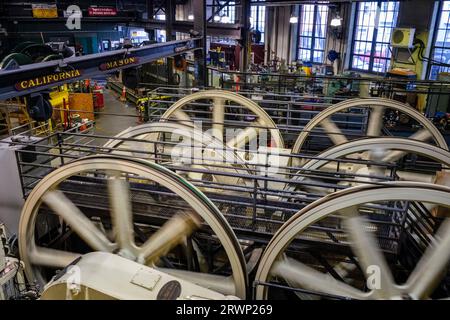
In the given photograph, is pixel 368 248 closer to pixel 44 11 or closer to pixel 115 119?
pixel 115 119

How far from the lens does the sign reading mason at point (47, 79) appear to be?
4.12 meters

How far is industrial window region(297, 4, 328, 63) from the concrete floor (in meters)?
8.15

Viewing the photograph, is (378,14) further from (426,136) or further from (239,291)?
(239,291)

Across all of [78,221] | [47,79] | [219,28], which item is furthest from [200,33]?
[78,221]

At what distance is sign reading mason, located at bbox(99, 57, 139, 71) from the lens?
5611 millimetres

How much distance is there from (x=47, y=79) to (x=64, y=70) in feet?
1.00

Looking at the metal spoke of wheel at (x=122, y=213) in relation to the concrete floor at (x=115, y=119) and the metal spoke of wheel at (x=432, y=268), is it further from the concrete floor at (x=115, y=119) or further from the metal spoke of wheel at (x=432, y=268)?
the concrete floor at (x=115, y=119)

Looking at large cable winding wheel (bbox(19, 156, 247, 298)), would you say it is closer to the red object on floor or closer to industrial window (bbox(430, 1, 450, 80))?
industrial window (bbox(430, 1, 450, 80))

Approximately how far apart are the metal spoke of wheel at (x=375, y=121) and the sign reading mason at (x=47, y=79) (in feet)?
15.8

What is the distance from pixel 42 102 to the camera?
4559mm

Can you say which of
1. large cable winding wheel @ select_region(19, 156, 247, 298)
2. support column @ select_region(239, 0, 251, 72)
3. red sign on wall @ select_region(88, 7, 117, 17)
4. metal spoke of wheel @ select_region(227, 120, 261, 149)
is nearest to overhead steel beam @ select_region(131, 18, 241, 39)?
support column @ select_region(239, 0, 251, 72)

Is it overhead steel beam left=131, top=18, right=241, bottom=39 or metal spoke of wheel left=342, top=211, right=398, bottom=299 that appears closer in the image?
metal spoke of wheel left=342, top=211, right=398, bottom=299
